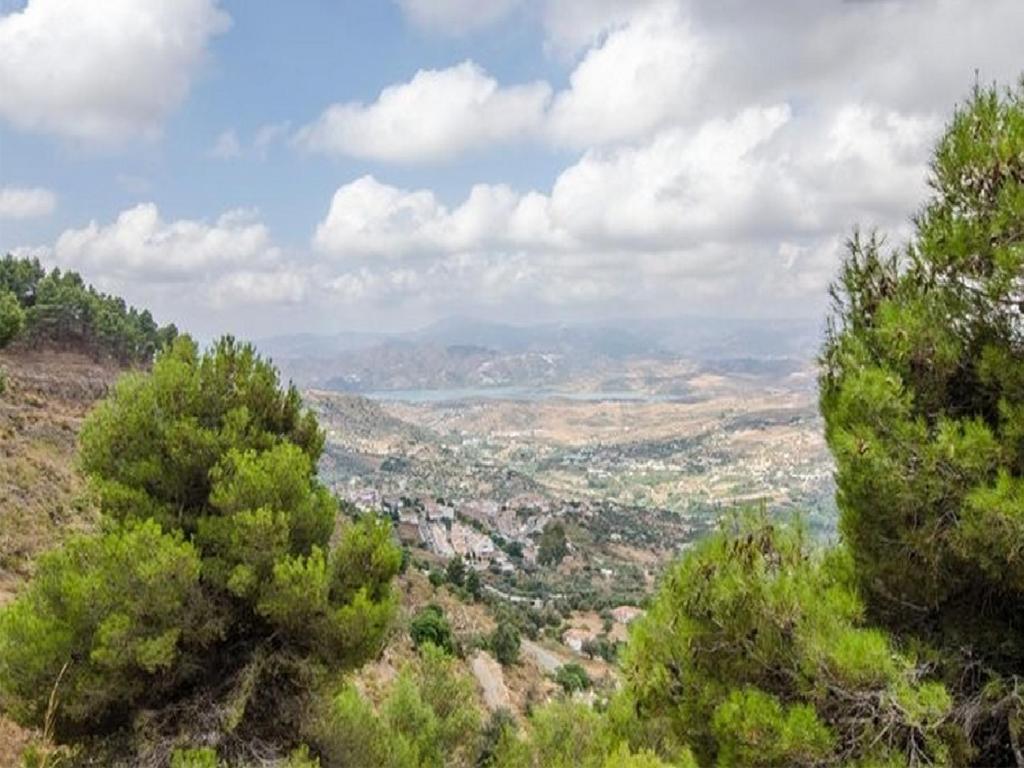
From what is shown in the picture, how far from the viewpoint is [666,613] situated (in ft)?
15.8

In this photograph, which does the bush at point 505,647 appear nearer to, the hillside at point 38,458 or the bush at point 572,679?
the bush at point 572,679

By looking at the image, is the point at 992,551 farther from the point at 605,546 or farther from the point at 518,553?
the point at 605,546

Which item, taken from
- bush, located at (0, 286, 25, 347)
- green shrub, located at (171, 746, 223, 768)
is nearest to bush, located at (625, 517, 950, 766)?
green shrub, located at (171, 746, 223, 768)

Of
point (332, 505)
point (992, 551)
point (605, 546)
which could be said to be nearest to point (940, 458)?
point (992, 551)

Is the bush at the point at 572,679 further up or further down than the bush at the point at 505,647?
further down

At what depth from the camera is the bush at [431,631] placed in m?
25.6

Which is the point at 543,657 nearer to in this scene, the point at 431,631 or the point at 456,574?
the point at 456,574

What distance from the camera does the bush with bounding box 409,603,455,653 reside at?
25594 mm

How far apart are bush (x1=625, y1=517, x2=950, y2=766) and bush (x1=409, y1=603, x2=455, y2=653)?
2185 centimetres

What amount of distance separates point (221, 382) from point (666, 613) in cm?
505

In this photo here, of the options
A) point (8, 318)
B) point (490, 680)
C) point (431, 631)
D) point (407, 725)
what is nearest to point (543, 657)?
point (490, 680)

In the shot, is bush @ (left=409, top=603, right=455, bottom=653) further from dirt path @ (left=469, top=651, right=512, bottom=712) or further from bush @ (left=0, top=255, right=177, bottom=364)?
bush @ (left=0, top=255, right=177, bottom=364)

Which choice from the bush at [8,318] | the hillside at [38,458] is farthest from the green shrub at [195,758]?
the bush at [8,318]

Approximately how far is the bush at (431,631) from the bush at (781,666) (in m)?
21.8
